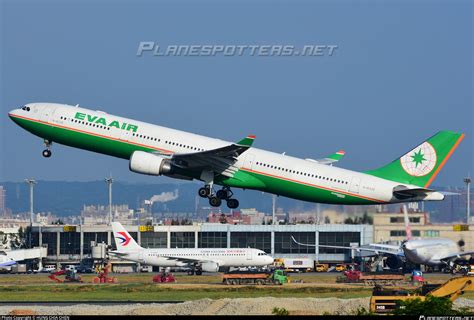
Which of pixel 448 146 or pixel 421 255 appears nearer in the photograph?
pixel 448 146

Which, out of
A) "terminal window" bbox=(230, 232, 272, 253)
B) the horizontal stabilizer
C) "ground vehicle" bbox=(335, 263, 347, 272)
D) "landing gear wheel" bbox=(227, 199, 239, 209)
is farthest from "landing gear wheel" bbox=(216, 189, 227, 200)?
"terminal window" bbox=(230, 232, 272, 253)

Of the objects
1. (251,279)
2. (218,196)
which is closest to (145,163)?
(218,196)

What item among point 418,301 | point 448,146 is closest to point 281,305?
point 418,301

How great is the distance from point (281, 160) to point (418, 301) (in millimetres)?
24526

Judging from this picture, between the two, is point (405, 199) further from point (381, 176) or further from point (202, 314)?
point (202, 314)

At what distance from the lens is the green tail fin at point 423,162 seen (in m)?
78.6

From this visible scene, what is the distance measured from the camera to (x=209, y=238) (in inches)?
6142

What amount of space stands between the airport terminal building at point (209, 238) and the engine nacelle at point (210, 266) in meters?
32.3

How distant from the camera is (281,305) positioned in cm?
6456

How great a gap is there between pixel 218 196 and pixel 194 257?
33.2 metres

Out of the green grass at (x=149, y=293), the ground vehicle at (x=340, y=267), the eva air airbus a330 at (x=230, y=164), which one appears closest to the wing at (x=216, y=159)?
the eva air airbus a330 at (x=230, y=164)

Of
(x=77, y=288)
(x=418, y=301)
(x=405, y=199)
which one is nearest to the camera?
(x=418, y=301)

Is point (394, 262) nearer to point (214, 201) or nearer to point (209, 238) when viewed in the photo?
point (209, 238)

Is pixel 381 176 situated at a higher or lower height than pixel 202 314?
higher
